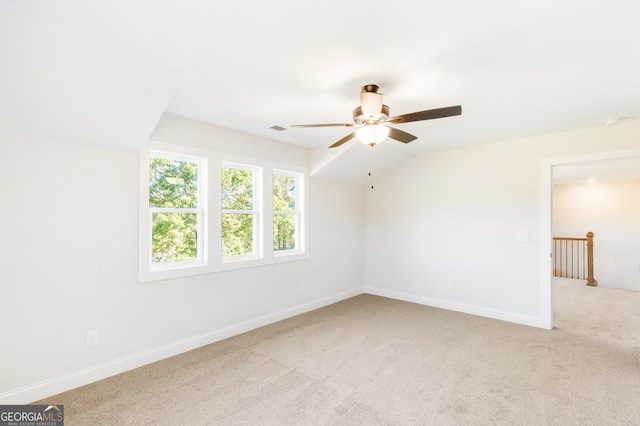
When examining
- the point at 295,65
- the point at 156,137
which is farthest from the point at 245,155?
the point at 295,65

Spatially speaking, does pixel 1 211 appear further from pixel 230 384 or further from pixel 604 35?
pixel 604 35

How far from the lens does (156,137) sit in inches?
120

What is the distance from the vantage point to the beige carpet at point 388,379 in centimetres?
216

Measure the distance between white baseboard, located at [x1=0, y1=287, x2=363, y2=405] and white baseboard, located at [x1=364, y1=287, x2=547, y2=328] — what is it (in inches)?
78.2

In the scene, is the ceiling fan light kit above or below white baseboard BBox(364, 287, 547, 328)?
above

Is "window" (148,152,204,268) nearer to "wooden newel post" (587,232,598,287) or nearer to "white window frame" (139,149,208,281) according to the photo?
"white window frame" (139,149,208,281)

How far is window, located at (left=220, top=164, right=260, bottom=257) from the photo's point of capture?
147 inches

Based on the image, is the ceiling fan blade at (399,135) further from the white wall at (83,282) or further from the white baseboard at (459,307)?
the white baseboard at (459,307)

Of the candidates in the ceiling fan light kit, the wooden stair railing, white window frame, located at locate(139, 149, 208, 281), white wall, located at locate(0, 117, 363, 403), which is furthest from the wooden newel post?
white window frame, located at locate(139, 149, 208, 281)

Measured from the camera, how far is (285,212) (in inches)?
175

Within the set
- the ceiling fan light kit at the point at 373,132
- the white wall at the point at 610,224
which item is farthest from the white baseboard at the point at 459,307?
the white wall at the point at 610,224

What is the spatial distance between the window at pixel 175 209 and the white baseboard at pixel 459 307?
334cm

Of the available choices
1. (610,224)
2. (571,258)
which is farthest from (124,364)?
(610,224)

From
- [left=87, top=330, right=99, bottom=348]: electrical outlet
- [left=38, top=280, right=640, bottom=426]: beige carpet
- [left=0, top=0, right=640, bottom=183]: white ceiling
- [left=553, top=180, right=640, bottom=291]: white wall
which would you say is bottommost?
[left=38, top=280, right=640, bottom=426]: beige carpet
